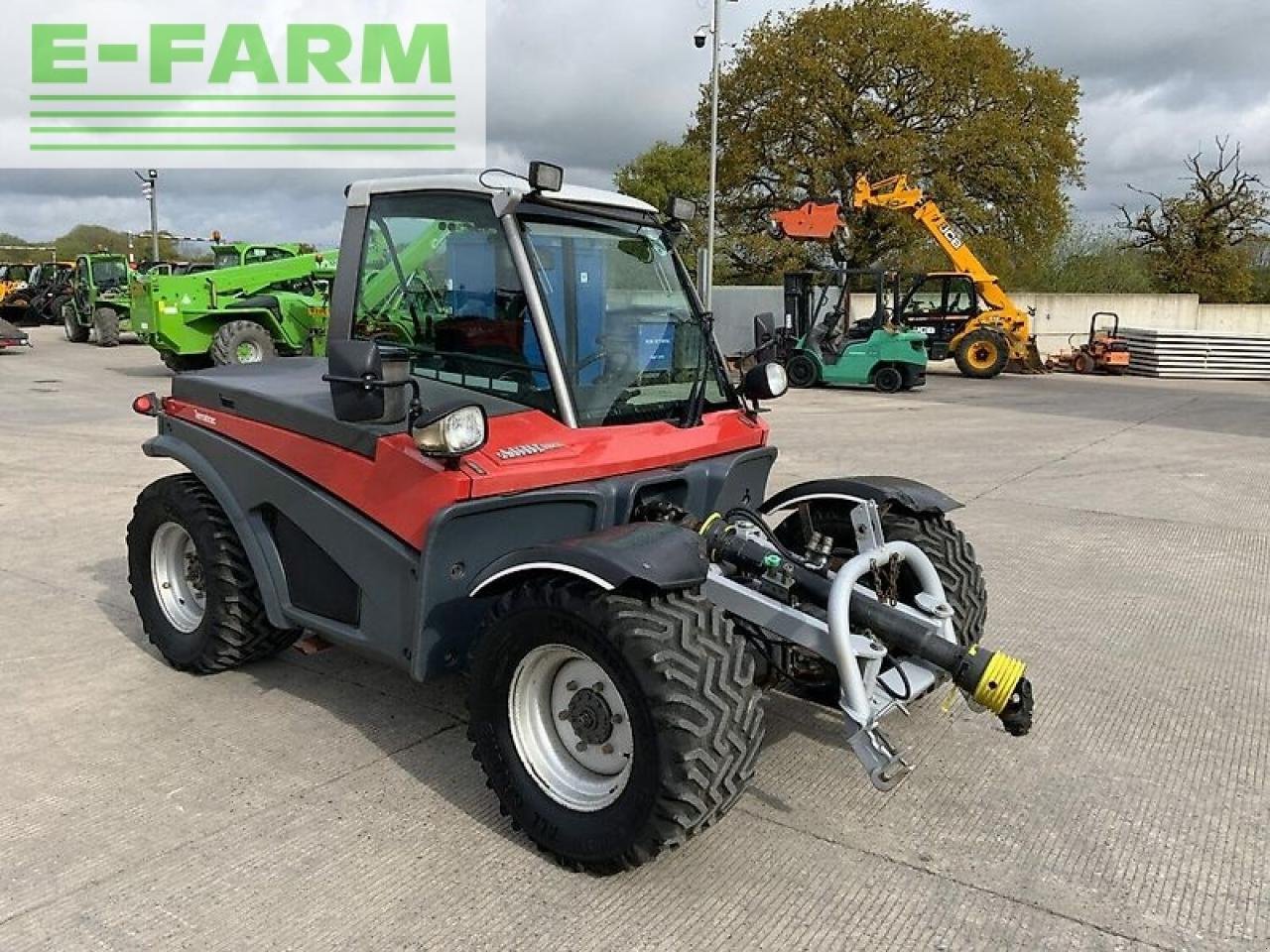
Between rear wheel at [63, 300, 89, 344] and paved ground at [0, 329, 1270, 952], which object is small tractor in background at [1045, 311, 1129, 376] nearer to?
paved ground at [0, 329, 1270, 952]

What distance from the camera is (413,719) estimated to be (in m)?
4.00

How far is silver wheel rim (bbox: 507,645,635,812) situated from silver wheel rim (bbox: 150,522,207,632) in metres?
2.07

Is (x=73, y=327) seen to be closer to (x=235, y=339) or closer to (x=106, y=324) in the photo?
(x=106, y=324)

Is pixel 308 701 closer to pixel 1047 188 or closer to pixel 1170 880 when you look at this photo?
pixel 1170 880

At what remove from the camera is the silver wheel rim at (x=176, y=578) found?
4535mm

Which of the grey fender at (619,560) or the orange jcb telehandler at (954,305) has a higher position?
the orange jcb telehandler at (954,305)

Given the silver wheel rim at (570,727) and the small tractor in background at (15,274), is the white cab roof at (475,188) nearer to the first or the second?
the silver wheel rim at (570,727)

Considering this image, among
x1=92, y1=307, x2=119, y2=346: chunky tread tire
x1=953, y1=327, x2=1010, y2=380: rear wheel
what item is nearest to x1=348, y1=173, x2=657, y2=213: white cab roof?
x1=953, y1=327, x2=1010, y2=380: rear wheel

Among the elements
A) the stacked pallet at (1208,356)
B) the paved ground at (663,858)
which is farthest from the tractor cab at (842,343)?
the paved ground at (663,858)

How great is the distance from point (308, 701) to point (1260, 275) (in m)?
39.2

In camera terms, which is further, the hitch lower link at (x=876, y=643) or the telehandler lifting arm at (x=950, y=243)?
the telehandler lifting arm at (x=950, y=243)

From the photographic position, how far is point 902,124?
3081cm

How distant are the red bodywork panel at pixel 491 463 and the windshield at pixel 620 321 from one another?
11 centimetres

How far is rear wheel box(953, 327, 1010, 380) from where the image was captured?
2067 cm
